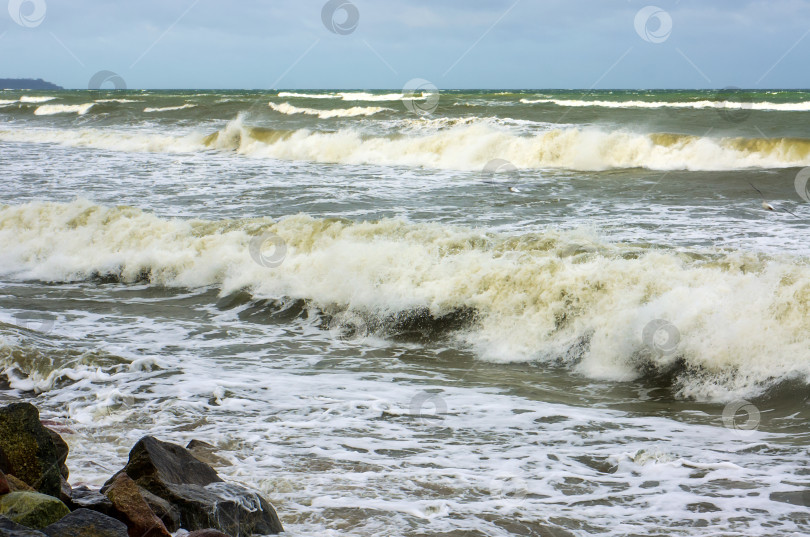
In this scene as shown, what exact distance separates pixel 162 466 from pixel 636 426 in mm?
3671

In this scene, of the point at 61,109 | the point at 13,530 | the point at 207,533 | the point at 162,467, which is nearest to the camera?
the point at 13,530

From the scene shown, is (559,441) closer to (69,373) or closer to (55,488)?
(55,488)

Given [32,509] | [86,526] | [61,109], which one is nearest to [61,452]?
[32,509]

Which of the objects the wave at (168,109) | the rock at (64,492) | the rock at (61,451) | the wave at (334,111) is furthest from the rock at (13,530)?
the wave at (168,109)

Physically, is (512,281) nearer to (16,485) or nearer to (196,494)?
(196,494)

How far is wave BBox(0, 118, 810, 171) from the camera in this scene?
Result: 23719mm

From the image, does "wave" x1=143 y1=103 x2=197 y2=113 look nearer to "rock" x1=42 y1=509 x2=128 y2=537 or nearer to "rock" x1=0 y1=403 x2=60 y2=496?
"rock" x1=0 y1=403 x2=60 y2=496

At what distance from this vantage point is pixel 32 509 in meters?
3.44

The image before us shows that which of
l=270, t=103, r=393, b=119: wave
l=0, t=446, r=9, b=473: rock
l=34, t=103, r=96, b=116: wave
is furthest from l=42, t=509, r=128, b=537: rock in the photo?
l=34, t=103, r=96, b=116: wave

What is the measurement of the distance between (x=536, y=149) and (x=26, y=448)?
75.0ft

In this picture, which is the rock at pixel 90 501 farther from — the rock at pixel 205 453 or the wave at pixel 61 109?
the wave at pixel 61 109

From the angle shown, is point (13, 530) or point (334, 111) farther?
point (334, 111)

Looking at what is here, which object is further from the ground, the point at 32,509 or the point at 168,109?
the point at 168,109

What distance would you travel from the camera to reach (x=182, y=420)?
20.2 ft
